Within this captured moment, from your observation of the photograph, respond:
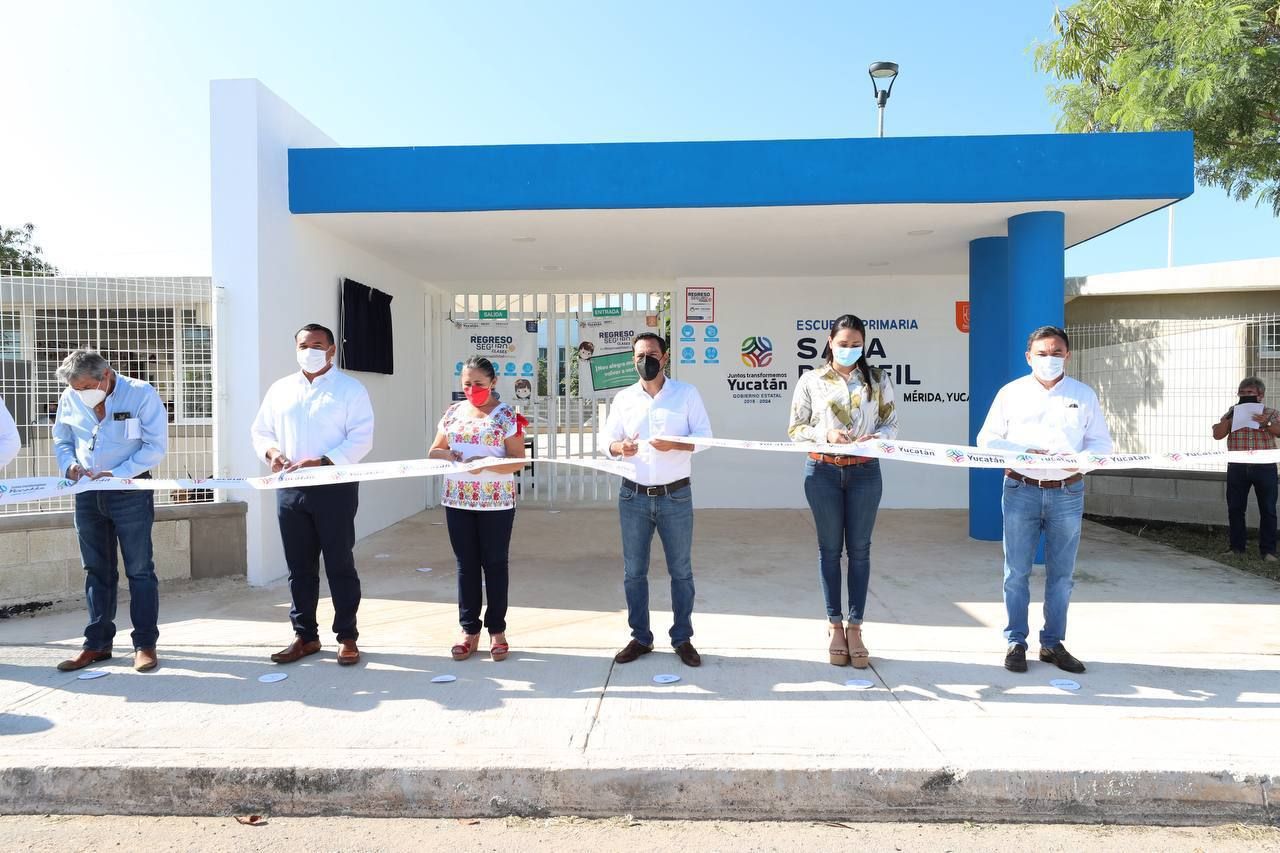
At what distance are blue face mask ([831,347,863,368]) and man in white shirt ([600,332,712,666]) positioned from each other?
28.4 inches

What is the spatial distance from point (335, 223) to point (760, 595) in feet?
15.1

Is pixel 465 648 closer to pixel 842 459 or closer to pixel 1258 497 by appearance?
pixel 842 459

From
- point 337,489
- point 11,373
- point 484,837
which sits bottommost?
point 484,837

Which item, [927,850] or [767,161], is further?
[767,161]

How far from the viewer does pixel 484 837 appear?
2887mm

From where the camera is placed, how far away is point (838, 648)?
4.24 meters

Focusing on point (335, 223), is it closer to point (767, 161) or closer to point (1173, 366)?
point (767, 161)

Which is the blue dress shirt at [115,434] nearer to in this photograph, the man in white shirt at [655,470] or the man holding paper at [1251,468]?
the man in white shirt at [655,470]

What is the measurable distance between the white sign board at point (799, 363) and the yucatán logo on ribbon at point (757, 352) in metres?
0.01

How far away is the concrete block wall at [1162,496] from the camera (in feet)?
29.3

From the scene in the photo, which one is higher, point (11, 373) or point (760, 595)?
point (11, 373)

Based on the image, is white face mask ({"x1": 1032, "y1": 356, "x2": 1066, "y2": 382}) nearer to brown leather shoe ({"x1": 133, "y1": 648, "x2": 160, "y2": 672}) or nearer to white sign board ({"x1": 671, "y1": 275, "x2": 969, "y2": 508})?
brown leather shoe ({"x1": 133, "y1": 648, "x2": 160, "y2": 672})

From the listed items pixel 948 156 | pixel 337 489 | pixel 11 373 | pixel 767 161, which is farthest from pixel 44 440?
pixel 948 156

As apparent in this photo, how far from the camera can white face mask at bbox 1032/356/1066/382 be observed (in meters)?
4.04
